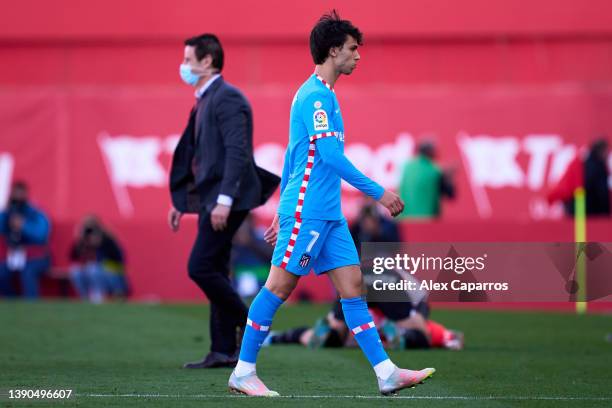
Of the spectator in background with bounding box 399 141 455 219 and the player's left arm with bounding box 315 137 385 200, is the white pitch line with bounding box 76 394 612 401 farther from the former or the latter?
the spectator in background with bounding box 399 141 455 219

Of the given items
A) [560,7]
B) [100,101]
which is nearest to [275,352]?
[100,101]

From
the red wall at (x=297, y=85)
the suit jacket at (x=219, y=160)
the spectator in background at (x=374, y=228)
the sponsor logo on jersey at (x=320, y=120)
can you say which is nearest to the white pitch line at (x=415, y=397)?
the sponsor logo on jersey at (x=320, y=120)

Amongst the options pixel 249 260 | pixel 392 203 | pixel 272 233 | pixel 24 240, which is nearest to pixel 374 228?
pixel 249 260

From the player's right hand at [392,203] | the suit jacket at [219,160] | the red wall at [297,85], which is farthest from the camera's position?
the red wall at [297,85]

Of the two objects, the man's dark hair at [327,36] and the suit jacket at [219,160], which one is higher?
the man's dark hair at [327,36]

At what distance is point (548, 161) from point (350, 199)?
3.08m

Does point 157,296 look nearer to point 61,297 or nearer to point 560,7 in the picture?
point 61,297

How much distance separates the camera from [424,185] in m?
18.1

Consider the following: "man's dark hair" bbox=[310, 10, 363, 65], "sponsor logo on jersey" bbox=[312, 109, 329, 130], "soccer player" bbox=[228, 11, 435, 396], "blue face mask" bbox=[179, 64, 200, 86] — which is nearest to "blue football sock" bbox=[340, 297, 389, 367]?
"soccer player" bbox=[228, 11, 435, 396]

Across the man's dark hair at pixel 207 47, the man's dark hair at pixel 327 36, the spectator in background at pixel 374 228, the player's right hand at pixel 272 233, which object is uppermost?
the man's dark hair at pixel 207 47

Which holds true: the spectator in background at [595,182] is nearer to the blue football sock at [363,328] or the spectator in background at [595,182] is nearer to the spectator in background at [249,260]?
the spectator in background at [249,260]

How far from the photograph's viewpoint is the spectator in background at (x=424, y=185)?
1800 centimetres

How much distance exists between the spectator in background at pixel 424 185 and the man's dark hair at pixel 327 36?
1049 centimetres

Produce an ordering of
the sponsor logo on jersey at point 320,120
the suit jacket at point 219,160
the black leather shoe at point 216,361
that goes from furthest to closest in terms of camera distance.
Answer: the black leather shoe at point 216,361
the suit jacket at point 219,160
the sponsor logo on jersey at point 320,120
